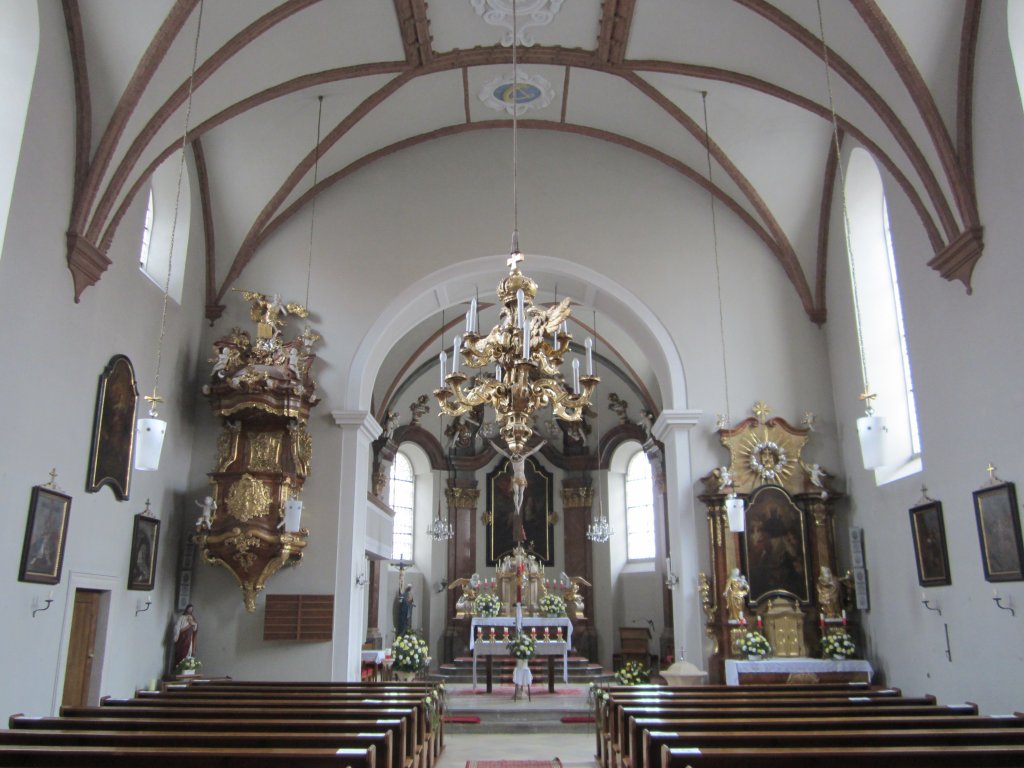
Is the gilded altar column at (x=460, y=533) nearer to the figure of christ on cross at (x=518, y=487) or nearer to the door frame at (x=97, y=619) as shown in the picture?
the figure of christ on cross at (x=518, y=487)

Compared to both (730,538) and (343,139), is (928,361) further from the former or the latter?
(343,139)

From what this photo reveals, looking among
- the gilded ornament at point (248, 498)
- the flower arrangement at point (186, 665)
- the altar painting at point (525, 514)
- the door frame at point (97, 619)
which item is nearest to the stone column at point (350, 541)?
the gilded ornament at point (248, 498)

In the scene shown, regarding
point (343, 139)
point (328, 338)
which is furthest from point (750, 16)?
point (328, 338)

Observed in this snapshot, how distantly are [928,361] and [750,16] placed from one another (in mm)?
5072

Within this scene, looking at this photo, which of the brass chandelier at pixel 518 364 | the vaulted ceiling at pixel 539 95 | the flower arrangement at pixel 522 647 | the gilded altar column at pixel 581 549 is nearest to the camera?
the brass chandelier at pixel 518 364

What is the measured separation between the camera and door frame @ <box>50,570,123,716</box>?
32.4ft

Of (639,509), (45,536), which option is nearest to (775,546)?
(45,536)

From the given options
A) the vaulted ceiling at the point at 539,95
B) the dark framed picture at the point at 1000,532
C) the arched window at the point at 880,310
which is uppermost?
the vaulted ceiling at the point at 539,95

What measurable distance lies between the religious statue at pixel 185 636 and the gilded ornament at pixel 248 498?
66.6 inches

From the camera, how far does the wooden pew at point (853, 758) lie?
193 inches

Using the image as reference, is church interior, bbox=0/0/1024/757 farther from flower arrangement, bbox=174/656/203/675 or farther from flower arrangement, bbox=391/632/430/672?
flower arrangement, bbox=391/632/430/672

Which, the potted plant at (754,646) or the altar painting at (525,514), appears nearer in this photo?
the potted plant at (754,646)

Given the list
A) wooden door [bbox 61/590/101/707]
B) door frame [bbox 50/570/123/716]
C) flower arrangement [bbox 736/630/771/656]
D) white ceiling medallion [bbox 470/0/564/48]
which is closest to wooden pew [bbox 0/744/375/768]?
door frame [bbox 50/570/123/716]

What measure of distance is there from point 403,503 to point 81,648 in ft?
47.5
